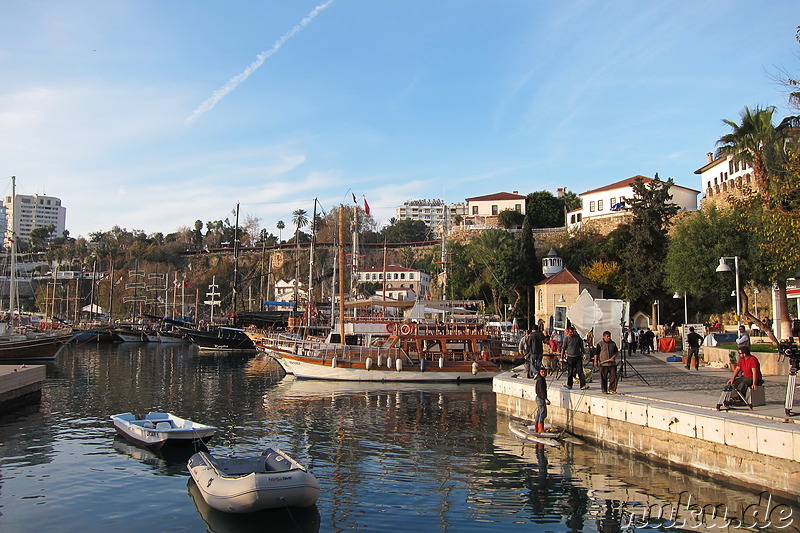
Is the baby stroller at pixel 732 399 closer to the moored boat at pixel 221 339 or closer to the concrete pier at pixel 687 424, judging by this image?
the concrete pier at pixel 687 424

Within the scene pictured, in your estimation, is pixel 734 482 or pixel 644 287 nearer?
pixel 734 482

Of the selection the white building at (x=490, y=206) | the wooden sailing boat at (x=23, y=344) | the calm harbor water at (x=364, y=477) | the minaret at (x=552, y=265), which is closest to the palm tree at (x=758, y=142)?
the calm harbor water at (x=364, y=477)

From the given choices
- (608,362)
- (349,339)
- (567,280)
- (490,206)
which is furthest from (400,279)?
(608,362)

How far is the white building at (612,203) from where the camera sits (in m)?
74.8

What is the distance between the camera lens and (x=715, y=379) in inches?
744

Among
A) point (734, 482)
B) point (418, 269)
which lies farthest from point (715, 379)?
point (418, 269)

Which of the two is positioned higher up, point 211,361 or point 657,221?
point 657,221

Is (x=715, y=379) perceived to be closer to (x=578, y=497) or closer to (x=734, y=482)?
(x=734, y=482)

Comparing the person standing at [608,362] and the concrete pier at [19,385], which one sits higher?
the person standing at [608,362]

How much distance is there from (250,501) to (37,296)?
131 meters

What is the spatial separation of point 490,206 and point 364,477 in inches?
3123

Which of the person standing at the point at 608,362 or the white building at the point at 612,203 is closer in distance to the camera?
the person standing at the point at 608,362

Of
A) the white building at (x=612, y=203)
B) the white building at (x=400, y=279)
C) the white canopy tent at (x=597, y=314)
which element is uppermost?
the white building at (x=612, y=203)

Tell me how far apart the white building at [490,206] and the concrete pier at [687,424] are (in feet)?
226
